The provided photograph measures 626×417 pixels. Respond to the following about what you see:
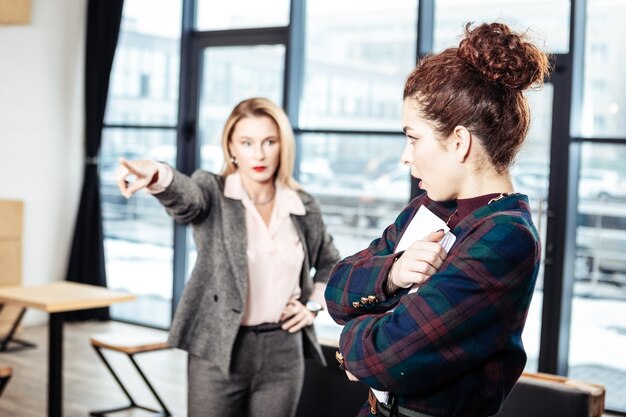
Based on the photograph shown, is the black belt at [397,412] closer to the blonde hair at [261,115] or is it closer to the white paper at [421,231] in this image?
the white paper at [421,231]

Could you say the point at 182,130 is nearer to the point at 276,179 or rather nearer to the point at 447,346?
the point at 276,179

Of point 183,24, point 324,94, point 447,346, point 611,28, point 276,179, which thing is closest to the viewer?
point 447,346

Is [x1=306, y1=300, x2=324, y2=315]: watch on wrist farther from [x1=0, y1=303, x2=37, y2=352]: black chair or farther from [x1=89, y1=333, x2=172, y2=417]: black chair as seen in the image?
[x1=0, y1=303, x2=37, y2=352]: black chair

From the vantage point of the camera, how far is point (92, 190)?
7559 mm

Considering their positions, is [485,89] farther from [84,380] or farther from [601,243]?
[84,380]

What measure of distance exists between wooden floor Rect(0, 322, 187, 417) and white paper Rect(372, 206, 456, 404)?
3616mm

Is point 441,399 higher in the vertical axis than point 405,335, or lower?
lower

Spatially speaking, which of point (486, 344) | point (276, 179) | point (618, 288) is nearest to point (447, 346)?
point (486, 344)

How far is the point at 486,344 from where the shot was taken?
1.34 m

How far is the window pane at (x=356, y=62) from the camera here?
20.2 feet

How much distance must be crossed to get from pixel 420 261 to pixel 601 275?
4.39 meters

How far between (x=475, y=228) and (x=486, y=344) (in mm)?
176

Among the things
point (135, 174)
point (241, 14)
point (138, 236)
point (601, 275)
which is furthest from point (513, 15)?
point (135, 174)

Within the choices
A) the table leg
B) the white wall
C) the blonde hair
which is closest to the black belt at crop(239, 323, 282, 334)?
the blonde hair
